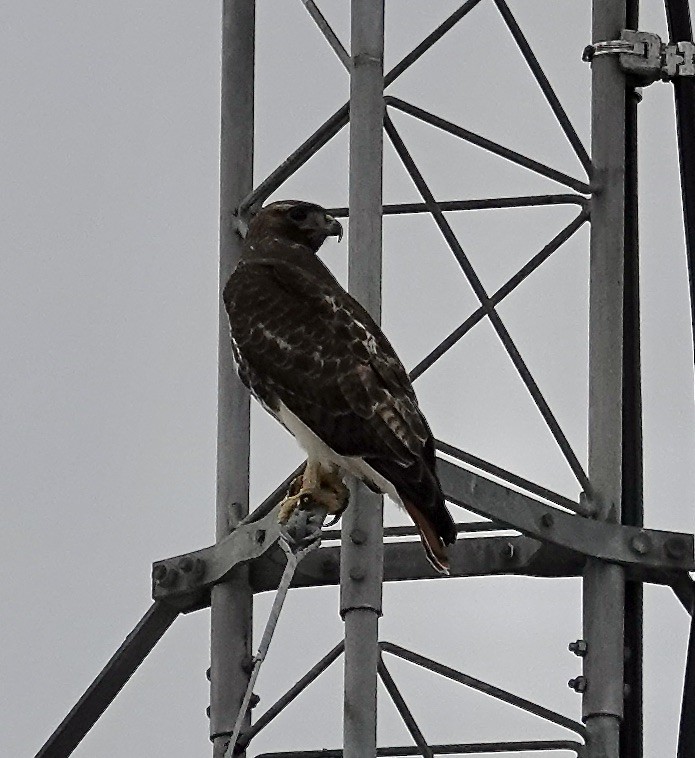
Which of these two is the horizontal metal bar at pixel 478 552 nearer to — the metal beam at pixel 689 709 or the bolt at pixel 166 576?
the bolt at pixel 166 576

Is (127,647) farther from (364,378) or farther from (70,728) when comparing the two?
(364,378)

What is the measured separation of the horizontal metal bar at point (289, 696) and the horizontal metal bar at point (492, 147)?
5.89 ft

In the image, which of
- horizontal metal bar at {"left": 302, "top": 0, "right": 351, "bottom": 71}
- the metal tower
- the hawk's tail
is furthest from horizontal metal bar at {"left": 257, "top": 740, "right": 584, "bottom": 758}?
horizontal metal bar at {"left": 302, "top": 0, "right": 351, "bottom": 71}

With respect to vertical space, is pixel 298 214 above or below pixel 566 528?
above

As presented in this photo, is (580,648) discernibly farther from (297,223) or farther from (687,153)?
(687,153)

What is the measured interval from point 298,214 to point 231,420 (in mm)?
761

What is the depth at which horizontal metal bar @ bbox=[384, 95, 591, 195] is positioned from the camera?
36.2 ft

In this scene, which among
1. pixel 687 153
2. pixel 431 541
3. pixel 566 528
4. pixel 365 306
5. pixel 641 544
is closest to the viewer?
pixel 431 541

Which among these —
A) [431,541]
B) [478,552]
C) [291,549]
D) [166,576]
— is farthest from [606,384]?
[291,549]

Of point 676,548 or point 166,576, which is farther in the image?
point 166,576

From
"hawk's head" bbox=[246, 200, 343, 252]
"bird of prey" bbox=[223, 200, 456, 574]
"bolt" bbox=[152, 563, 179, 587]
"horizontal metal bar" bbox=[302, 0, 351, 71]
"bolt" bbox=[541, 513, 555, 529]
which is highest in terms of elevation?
"horizontal metal bar" bbox=[302, 0, 351, 71]

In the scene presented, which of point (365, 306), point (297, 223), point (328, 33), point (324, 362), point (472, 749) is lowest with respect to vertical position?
point (472, 749)

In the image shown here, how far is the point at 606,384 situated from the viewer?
11000 millimetres

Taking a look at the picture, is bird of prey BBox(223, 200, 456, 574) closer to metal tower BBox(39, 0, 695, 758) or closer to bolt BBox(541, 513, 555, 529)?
metal tower BBox(39, 0, 695, 758)
